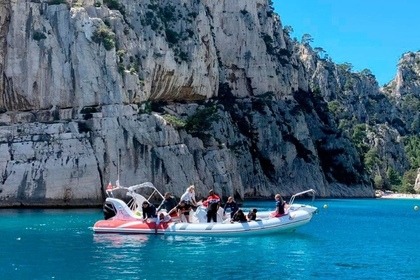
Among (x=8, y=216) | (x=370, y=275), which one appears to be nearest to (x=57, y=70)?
(x=8, y=216)

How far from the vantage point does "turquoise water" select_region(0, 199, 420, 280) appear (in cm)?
2418

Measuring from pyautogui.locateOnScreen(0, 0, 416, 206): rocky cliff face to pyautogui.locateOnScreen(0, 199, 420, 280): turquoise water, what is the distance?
19.0 metres

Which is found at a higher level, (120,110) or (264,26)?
(264,26)

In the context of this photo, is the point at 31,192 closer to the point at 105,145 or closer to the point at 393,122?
the point at 105,145

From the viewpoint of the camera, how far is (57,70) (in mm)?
64375

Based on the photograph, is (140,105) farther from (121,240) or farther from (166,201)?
(121,240)

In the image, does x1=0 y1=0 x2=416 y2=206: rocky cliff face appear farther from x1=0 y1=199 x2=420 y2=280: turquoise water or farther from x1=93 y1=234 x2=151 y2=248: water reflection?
x1=93 y1=234 x2=151 y2=248: water reflection

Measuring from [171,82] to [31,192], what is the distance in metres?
23.1

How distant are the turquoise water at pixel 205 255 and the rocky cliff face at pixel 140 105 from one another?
62.3ft

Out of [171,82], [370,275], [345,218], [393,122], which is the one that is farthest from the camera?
[393,122]

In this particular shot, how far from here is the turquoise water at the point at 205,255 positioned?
2418 cm

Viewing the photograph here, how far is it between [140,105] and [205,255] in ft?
134

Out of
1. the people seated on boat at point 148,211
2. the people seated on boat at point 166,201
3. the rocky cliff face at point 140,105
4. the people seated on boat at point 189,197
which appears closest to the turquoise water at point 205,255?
the people seated on boat at point 148,211

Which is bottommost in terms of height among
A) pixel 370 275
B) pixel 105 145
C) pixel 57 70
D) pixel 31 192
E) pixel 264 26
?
pixel 370 275
